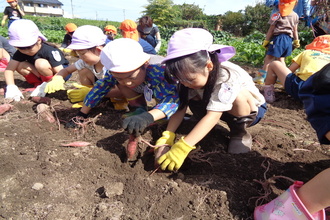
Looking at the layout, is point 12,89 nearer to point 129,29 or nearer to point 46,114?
point 46,114

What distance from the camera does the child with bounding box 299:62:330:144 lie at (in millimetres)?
897

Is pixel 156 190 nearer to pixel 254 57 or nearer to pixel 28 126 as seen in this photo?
pixel 28 126

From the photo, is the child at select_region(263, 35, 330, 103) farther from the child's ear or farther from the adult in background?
the adult in background

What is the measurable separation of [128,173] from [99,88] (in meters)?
0.84

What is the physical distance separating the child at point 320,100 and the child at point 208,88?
0.53 metres

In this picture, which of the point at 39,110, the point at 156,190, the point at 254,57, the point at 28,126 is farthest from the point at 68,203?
the point at 254,57

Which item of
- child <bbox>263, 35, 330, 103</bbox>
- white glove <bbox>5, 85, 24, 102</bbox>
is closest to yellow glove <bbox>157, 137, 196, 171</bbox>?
child <bbox>263, 35, 330, 103</bbox>

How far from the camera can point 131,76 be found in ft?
5.56

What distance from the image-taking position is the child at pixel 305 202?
0.97 metres

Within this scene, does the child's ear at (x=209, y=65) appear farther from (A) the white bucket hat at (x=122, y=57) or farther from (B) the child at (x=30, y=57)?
(B) the child at (x=30, y=57)

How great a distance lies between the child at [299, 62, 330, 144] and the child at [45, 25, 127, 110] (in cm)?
173

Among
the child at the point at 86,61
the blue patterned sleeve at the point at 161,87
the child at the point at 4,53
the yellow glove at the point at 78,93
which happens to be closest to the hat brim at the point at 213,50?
the blue patterned sleeve at the point at 161,87

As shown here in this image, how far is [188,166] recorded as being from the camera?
170 centimetres

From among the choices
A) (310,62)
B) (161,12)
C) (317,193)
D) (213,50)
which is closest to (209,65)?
(213,50)
